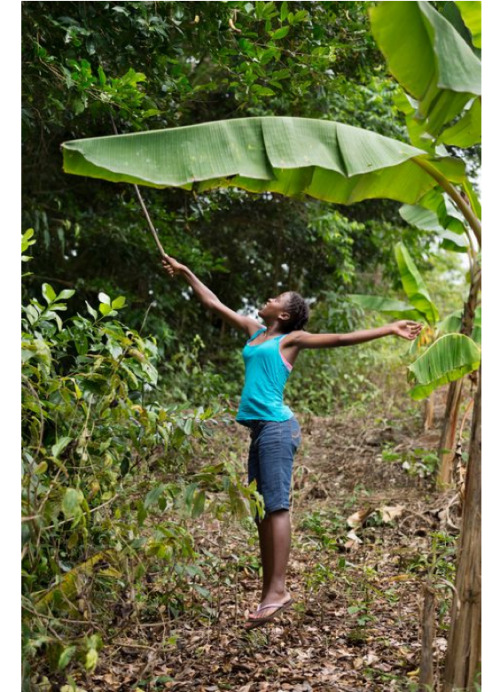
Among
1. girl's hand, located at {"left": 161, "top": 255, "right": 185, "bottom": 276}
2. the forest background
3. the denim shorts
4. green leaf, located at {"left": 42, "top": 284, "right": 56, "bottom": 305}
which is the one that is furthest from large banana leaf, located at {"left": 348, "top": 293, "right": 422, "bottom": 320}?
green leaf, located at {"left": 42, "top": 284, "right": 56, "bottom": 305}

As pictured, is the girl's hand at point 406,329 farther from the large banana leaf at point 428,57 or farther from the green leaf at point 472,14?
the green leaf at point 472,14

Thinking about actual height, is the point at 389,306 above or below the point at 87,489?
above

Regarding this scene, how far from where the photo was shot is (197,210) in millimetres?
7465

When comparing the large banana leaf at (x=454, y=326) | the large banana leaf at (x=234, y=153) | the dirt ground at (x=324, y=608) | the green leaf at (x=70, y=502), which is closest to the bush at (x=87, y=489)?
the green leaf at (x=70, y=502)

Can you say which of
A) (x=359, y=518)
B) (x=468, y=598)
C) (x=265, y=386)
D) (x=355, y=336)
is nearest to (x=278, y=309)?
(x=265, y=386)

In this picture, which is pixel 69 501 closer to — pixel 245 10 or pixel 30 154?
pixel 245 10

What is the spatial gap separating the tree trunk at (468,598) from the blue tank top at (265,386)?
1.35 meters

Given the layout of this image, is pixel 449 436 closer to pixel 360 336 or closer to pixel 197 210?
pixel 197 210

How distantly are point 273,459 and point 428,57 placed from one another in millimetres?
2068

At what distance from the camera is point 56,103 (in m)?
4.94

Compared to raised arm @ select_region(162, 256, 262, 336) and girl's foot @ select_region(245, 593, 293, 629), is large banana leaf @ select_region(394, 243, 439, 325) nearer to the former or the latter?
raised arm @ select_region(162, 256, 262, 336)

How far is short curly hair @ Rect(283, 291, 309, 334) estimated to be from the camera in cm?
407

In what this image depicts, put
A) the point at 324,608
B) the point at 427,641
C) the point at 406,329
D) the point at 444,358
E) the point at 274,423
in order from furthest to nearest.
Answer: the point at 444,358
the point at 324,608
the point at 274,423
the point at 406,329
the point at 427,641

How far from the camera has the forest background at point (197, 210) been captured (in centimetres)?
489
